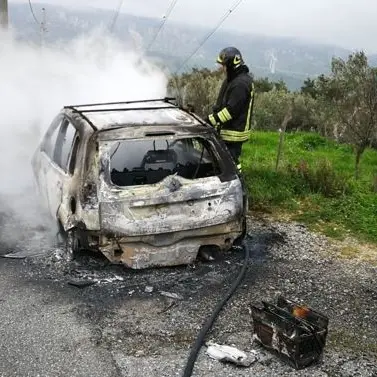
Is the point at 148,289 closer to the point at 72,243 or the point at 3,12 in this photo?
the point at 72,243

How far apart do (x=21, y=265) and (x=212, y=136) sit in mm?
2347

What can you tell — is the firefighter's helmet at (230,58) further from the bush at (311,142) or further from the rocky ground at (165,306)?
the bush at (311,142)

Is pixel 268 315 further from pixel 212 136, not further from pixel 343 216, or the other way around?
pixel 343 216

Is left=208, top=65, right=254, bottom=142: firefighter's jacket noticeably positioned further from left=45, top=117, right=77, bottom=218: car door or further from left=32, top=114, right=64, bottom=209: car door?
left=32, top=114, right=64, bottom=209: car door

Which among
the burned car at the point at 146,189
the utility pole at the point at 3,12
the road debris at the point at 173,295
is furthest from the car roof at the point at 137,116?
the utility pole at the point at 3,12

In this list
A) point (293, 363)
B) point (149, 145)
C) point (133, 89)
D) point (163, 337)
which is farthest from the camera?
point (133, 89)

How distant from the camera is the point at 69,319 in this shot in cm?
478

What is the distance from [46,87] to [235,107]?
6706mm

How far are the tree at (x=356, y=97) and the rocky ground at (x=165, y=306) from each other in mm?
5800

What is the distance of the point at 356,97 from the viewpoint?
49.5 feet

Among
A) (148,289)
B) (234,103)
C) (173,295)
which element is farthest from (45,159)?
(173,295)

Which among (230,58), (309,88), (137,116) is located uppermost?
(230,58)

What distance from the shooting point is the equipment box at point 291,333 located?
4.05 metres

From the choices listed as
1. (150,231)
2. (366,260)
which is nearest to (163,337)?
(150,231)
